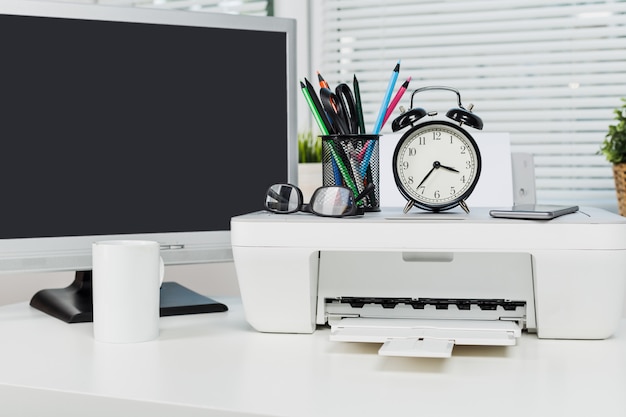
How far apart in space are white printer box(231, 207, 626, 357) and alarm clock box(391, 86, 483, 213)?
35 millimetres

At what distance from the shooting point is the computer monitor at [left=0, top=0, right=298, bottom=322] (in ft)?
3.72

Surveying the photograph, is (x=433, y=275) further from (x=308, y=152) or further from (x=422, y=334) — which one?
(x=308, y=152)

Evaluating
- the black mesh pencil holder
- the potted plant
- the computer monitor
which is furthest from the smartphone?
the potted plant

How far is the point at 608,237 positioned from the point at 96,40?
0.78 meters

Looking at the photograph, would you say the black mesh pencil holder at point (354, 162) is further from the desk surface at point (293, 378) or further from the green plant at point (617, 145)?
the green plant at point (617, 145)

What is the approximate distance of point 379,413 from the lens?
2.25 feet

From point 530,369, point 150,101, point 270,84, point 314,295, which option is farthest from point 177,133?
point 530,369

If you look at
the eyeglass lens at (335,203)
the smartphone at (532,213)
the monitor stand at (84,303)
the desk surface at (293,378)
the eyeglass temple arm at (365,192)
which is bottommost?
the desk surface at (293,378)

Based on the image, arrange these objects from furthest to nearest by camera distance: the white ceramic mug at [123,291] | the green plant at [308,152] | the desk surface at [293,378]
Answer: the green plant at [308,152] < the white ceramic mug at [123,291] < the desk surface at [293,378]

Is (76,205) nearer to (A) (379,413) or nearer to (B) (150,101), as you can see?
(B) (150,101)

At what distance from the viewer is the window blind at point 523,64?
2201 mm

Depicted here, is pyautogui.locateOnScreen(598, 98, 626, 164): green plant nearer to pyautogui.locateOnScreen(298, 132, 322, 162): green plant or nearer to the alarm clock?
pyautogui.locateOnScreen(298, 132, 322, 162): green plant

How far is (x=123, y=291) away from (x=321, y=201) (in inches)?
11.0

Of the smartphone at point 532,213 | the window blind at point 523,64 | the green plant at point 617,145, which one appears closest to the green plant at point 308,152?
the window blind at point 523,64
